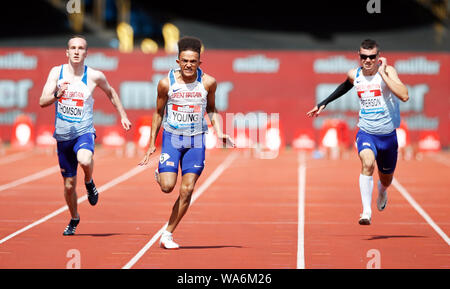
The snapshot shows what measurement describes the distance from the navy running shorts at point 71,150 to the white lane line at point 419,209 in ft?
13.5

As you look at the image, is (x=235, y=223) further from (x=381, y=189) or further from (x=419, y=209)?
(x=419, y=209)

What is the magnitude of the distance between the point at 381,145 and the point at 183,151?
2918 mm

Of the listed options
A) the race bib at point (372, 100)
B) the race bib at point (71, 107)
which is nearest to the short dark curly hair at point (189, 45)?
the race bib at point (71, 107)

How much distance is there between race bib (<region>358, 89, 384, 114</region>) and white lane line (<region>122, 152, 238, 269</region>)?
287 cm

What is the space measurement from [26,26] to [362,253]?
31.1 metres

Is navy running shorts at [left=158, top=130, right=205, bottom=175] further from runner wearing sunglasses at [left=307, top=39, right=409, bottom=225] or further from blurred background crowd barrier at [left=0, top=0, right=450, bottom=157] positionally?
blurred background crowd barrier at [left=0, top=0, right=450, bottom=157]

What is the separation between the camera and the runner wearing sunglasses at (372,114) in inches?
436

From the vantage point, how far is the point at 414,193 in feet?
51.5

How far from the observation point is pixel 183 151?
9.77m

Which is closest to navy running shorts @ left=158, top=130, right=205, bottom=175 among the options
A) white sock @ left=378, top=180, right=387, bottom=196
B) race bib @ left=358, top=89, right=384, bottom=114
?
race bib @ left=358, top=89, right=384, bottom=114

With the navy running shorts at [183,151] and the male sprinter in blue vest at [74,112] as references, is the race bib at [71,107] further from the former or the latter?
the navy running shorts at [183,151]

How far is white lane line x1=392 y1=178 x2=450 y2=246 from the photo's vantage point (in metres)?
10.8

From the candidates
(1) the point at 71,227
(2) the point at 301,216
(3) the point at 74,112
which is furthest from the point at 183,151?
(2) the point at 301,216

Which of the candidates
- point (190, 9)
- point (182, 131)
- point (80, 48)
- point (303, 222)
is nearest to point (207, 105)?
point (182, 131)
